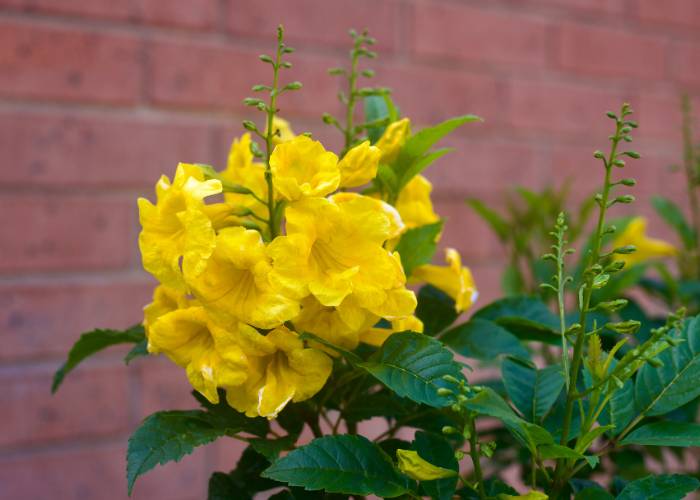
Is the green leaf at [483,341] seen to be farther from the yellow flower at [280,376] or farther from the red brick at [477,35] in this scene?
the red brick at [477,35]

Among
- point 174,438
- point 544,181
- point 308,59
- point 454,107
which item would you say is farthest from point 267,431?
point 544,181

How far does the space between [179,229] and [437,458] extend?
19cm

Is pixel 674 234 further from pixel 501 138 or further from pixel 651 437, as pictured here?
pixel 651 437

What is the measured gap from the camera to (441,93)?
1356 millimetres

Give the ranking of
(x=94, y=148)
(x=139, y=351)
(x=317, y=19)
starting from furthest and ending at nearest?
(x=317, y=19), (x=94, y=148), (x=139, y=351)

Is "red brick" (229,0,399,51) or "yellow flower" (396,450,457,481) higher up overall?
"red brick" (229,0,399,51)

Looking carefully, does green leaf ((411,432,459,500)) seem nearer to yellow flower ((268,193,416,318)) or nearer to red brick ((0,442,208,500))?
yellow flower ((268,193,416,318))

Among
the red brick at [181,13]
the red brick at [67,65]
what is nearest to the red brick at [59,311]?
the red brick at [67,65]

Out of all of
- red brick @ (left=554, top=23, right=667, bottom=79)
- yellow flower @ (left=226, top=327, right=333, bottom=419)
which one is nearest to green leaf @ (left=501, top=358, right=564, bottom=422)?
yellow flower @ (left=226, top=327, right=333, bottom=419)

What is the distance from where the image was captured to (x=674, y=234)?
1650 mm

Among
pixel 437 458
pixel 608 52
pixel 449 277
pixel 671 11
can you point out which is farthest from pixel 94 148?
pixel 671 11

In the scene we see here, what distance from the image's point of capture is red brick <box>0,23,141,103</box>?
1027 millimetres

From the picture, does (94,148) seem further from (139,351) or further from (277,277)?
(277,277)

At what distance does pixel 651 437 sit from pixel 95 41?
867 mm
